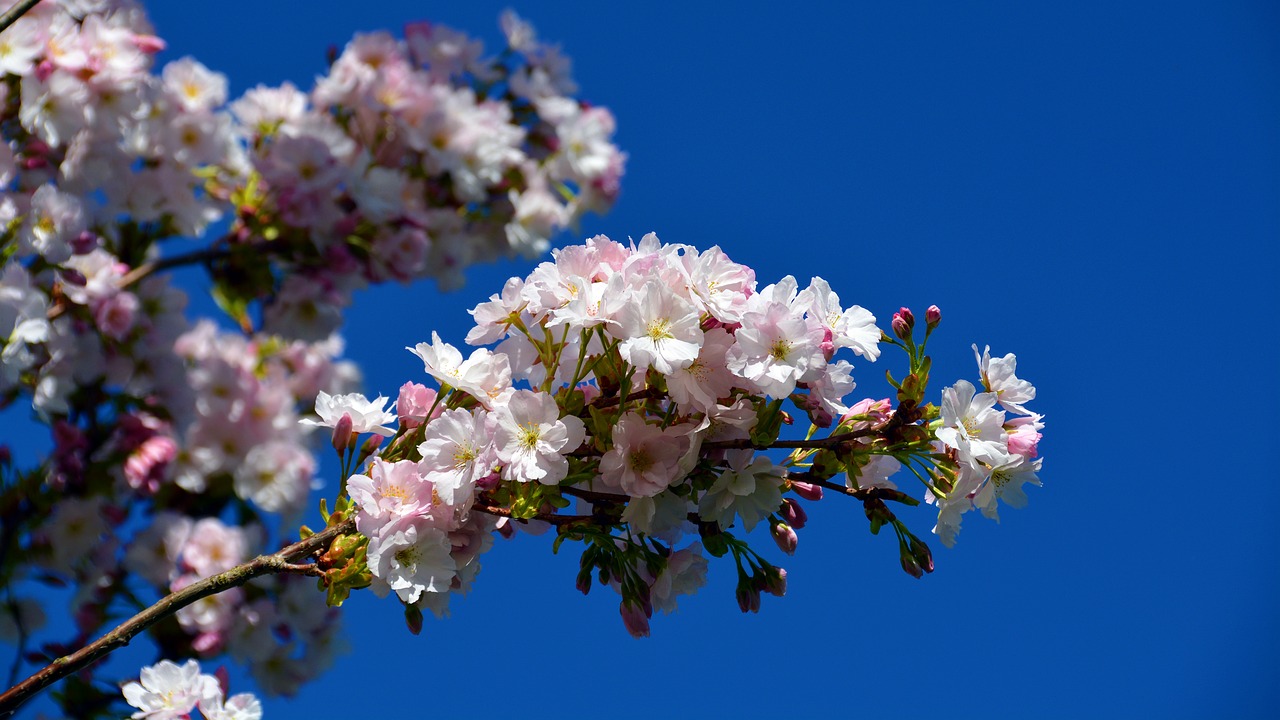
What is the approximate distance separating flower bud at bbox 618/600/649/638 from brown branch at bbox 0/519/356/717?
386 mm

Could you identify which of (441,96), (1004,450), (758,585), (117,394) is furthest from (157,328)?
(1004,450)

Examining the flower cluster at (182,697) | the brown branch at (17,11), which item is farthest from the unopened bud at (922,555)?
the brown branch at (17,11)

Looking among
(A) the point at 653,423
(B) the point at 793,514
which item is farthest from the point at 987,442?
(A) the point at 653,423

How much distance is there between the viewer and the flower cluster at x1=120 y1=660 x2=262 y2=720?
175 cm

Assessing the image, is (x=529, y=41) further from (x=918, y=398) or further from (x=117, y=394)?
(x=918, y=398)

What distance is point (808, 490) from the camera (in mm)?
1441

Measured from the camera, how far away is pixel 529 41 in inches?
184

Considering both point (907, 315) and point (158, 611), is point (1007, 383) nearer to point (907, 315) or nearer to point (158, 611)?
point (907, 315)

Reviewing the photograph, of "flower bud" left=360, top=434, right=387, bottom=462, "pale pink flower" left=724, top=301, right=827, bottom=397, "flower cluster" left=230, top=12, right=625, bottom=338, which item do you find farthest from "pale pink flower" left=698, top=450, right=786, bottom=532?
"flower cluster" left=230, top=12, right=625, bottom=338

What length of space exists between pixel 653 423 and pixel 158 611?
649 millimetres

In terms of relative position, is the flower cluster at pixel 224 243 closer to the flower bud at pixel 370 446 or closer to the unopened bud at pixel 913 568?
the flower bud at pixel 370 446

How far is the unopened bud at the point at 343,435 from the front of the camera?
1.50 m

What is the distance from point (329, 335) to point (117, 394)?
2.64 feet

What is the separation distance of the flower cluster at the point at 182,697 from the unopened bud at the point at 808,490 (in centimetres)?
96
